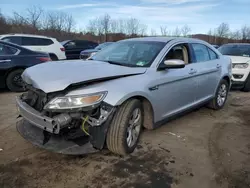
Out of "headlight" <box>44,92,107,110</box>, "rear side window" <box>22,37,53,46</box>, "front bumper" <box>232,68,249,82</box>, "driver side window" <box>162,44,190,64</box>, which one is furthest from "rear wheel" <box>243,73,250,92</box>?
"rear side window" <box>22,37,53,46</box>

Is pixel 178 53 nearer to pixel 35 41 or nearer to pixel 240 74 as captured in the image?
pixel 240 74

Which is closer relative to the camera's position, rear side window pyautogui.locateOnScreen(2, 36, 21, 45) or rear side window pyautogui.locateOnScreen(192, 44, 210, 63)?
rear side window pyautogui.locateOnScreen(192, 44, 210, 63)

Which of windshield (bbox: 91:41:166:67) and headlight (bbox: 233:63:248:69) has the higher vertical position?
windshield (bbox: 91:41:166:67)

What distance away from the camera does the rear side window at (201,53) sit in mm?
4801

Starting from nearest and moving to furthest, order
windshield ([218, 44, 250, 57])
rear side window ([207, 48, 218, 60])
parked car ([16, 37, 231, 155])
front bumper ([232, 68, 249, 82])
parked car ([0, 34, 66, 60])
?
parked car ([16, 37, 231, 155]) < rear side window ([207, 48, 218, 60]) < front bumper ([232, 68, 249, 82]) < windshield ([218, 44, 250, 57]) < parked car ([0, 34, 66, 60])

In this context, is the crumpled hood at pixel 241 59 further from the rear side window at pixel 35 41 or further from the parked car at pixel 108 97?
the rear side window at pixel 35 41

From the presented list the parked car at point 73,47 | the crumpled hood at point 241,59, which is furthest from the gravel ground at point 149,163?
the parked car at point 73,47

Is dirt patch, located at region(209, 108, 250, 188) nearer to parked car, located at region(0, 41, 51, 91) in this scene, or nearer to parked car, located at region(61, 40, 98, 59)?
parked car, located at region(0, 41, 51, 91)

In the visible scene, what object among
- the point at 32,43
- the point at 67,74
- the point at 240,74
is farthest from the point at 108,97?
the point at 32,43

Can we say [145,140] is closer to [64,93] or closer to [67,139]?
[67,139]

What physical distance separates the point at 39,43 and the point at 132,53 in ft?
28.7

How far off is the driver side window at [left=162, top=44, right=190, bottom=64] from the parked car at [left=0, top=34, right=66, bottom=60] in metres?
7.68

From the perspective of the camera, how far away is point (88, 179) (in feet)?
9.28

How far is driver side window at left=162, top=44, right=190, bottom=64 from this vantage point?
409 centimetres
